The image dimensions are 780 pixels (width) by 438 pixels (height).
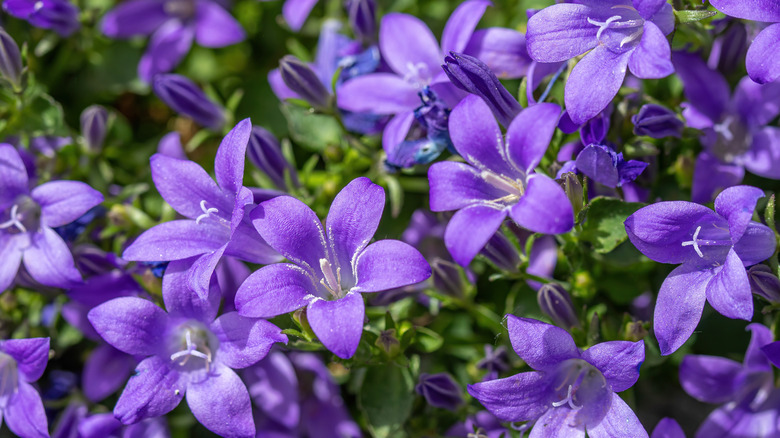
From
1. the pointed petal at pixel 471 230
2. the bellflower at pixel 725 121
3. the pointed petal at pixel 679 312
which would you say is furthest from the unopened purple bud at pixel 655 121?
the pointed petal at pixel 471 230

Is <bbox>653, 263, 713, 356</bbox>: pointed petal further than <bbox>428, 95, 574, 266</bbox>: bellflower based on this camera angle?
Yes

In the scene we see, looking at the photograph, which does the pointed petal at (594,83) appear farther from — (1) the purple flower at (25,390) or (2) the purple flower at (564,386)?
(1) the purple flower at (25,390)

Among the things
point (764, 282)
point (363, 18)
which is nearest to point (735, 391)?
point (764, 282)

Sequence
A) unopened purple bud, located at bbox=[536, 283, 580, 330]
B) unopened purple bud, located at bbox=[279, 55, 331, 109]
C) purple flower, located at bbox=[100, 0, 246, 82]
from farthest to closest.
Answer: purple flower, located at bbox=[100, 0, 246, 82] → unopened purple bud, located at bbox=[279, 55, 331, 109] → unopened purple bud, located at bbox=[536, 283, 580, 330]

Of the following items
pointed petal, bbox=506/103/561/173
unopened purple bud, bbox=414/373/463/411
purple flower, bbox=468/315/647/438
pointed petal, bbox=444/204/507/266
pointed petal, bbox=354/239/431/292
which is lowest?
unopened purple bud, bbox=414/373/463/411

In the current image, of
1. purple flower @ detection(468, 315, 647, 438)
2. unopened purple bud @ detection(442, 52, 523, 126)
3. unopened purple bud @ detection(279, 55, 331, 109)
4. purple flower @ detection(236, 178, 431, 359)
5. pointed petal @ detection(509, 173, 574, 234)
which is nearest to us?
pointed petal @ detection(509, 173, 574, 234)

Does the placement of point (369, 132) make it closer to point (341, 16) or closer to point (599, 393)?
point (341, 16)

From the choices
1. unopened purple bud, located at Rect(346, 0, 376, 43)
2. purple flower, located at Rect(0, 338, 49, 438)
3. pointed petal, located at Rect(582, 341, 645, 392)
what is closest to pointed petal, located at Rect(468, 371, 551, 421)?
pointed petal, located at Rect(582, 341, 645, 392)

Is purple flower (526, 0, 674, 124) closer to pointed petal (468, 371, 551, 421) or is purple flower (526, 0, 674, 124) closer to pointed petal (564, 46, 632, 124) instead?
pointed petal (564, 46, 632, 124)
